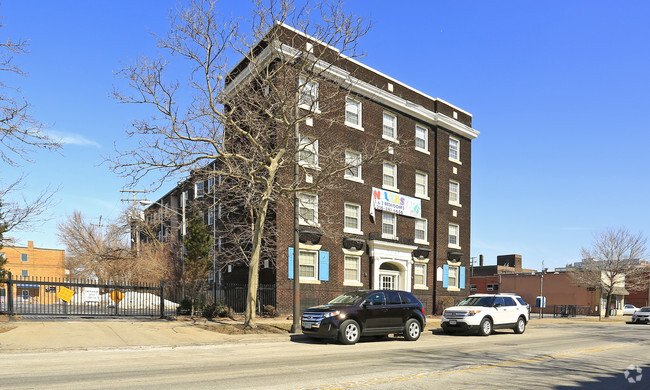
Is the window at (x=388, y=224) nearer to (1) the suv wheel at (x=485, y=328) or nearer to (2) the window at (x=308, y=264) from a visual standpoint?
(2) the window at (x=308, y=264)

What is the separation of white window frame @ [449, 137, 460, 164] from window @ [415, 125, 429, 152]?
2.96 meters

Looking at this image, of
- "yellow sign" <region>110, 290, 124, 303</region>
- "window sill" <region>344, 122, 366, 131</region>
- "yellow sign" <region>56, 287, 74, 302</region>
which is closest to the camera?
"yellow sign" <region>56, 287, 74, 302</region>

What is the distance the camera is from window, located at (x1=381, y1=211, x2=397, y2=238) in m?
32.0

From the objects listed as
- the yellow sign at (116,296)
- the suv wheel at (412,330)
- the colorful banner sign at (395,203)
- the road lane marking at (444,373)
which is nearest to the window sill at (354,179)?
the colorful banner sign at (395,203)

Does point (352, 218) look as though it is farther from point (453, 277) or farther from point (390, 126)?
point (453, 277)

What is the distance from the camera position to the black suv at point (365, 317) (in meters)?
15.5

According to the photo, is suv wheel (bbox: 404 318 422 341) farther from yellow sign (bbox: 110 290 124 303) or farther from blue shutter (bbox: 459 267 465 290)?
blue shutter (bbox: 459 267 465 290)

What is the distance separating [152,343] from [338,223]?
620 inches

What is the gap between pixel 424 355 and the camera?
1324cm

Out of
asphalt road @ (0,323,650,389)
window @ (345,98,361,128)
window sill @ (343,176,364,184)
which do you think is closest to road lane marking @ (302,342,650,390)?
asphalt road @ (0,323,650,389)

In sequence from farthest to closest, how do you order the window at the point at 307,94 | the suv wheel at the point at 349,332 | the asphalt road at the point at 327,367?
1. the window at the point at 307,94
2. the suv wheel at the point at 349,332
3. the asphalt road at the point at 327,367

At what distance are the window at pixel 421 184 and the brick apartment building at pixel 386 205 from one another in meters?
0.07

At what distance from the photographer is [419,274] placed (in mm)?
34562

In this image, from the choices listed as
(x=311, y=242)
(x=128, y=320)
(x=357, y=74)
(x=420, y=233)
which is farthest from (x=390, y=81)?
(x=128, y=320)
